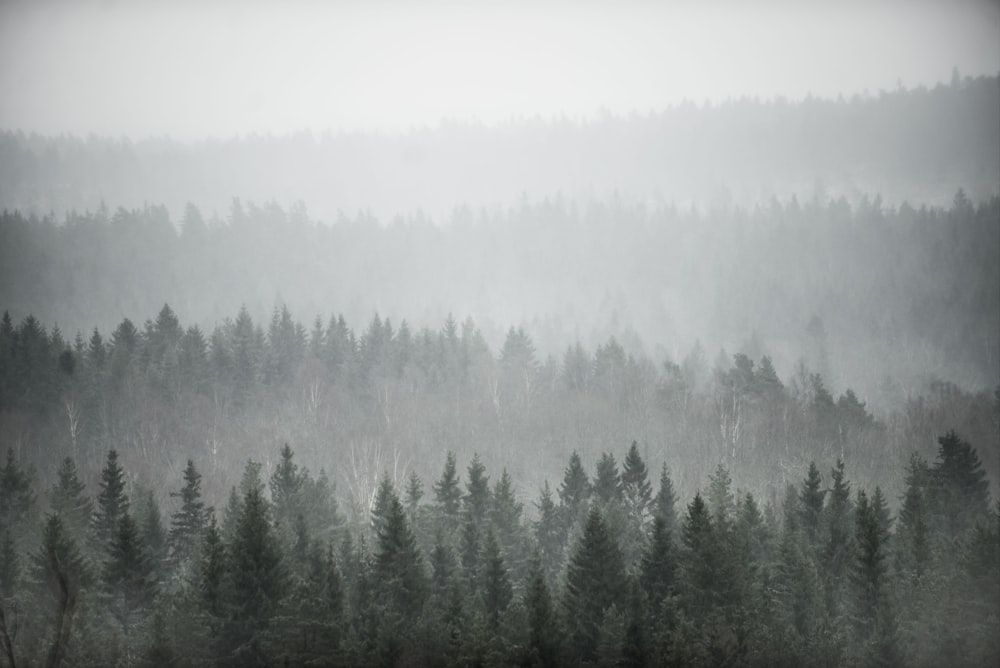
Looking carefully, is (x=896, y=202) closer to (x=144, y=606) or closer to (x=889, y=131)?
(x=889, y=131)

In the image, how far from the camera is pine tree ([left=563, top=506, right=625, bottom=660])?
1892 cm

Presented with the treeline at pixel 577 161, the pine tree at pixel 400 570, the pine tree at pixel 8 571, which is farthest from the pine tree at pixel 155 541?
the treeline at pixel 577 161

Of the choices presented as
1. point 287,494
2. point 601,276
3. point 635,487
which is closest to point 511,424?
point 635,487

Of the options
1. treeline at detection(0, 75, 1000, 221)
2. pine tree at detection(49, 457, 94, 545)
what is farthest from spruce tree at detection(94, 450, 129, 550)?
treeline at detection(0, 75, 1000, 221)

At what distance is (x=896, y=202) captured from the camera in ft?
402

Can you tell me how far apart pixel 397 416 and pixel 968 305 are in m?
59.0

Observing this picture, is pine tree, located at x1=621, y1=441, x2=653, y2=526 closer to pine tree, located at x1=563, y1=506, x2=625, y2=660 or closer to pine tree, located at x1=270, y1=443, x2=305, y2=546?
pine tree, located at x1=563, y1=506, x2=625, y2=660

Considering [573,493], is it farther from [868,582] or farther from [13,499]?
[13,499]

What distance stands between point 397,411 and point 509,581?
1103 inches

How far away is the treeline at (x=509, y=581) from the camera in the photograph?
16141mm

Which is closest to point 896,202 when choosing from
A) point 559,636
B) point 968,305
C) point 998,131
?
point 998,131

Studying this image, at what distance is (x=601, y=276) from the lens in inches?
3883

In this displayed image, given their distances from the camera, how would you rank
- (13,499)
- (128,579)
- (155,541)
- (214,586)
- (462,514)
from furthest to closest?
1. (13,499)
2. (462,514)
3. (155,541)
4. (128,579)
5. (214,586)

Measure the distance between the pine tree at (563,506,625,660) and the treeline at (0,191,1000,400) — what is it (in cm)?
4779
